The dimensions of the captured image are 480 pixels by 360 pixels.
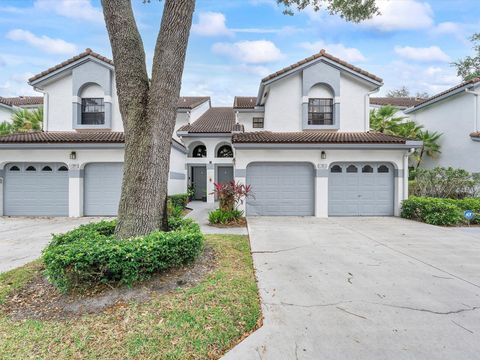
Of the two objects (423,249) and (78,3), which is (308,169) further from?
(78,3)

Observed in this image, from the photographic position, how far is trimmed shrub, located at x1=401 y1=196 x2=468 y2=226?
9.26 metres

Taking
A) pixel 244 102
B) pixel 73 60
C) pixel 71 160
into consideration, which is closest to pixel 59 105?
pixel 73 60

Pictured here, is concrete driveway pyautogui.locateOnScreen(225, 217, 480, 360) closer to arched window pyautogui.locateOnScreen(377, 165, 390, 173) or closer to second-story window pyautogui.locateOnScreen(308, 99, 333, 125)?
arched window pyautogui.locateOnScreen(377, 165, 390, 173)

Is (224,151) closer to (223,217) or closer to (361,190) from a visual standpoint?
(223,217)

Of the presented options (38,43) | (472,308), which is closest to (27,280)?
(472,308)

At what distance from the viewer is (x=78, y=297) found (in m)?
3.54

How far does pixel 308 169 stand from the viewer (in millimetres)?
11281

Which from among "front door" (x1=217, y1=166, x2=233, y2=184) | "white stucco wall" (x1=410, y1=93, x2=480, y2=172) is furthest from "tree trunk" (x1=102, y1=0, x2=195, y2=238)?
"white stucco wall" (x1=410, y1=93, x2=480, y2=172)

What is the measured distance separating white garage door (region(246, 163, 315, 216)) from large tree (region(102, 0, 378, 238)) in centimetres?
667

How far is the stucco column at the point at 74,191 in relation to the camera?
1114 centimetres

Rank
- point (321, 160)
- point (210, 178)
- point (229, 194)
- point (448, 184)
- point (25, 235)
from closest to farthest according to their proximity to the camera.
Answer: point (25, 235), point (229, 194), point (321, 160), point (448, 184), point (210, 178)

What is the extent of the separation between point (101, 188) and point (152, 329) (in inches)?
403

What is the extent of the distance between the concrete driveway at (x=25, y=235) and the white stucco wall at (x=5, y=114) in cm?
1273

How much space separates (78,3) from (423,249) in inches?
486
